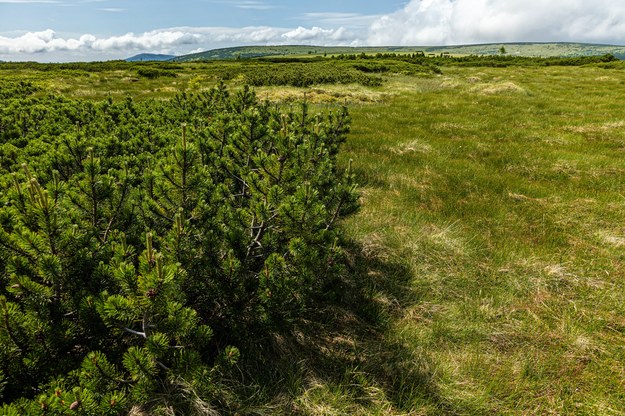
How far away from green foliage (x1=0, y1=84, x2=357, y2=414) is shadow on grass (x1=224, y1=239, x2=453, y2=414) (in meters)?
0.46

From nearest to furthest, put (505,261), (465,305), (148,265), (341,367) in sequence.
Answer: (148,265) < (341,367) < (465,305) < (505,261)

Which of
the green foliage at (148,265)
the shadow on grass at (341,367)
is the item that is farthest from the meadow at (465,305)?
the green foliage at (148,265)

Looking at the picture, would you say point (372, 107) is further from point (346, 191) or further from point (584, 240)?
point (346, 191)

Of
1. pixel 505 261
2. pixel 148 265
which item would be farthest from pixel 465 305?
pixel 148 265

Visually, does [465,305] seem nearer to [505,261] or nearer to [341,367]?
[505,261]

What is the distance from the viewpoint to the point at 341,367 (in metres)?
3.45

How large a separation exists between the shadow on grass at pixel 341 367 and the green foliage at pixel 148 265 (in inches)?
18.2

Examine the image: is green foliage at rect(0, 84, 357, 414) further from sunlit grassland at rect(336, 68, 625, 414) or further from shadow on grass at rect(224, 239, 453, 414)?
sunlit grassland at rect(336, 68, 625, 414)

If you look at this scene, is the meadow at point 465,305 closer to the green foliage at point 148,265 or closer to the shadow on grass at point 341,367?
the shadow on grass at point 341,367

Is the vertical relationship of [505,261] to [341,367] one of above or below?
above

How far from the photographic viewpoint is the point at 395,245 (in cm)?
582

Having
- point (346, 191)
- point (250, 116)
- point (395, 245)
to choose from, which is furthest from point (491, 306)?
point (250, 116)

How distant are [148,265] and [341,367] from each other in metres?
2.34

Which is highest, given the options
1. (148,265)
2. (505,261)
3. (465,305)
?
(148,265)
